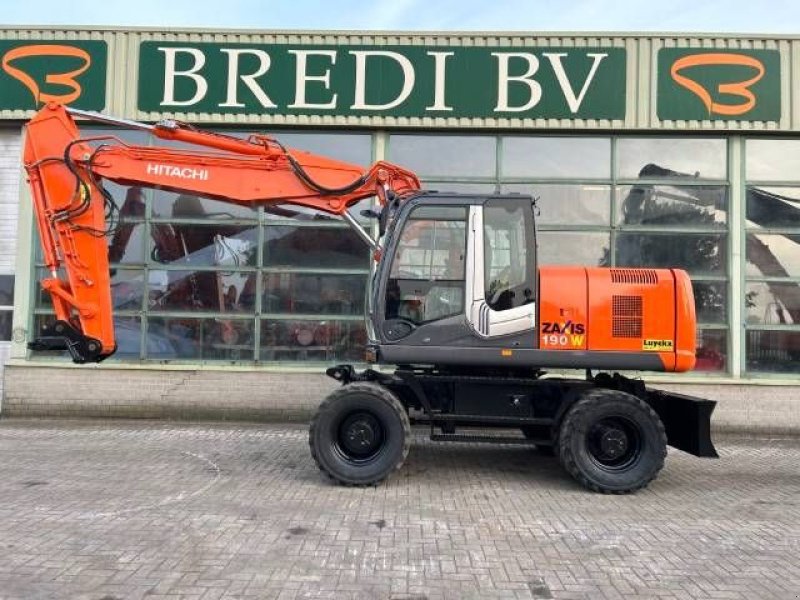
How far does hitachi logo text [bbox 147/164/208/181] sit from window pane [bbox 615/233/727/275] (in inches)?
241

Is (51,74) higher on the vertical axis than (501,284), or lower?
higher

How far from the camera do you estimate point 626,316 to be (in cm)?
676

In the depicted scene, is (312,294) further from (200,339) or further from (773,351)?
(773,351)

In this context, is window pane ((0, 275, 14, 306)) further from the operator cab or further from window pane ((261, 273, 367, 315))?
the operator cab

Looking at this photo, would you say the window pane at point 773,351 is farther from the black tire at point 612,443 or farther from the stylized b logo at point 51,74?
the stylized b logo at point 51,74

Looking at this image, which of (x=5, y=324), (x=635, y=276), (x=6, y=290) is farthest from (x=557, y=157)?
(x=5, y=324)

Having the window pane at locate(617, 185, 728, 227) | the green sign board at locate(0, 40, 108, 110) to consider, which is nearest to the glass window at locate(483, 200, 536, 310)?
the window pane at locate(617, 185, 728, 227)

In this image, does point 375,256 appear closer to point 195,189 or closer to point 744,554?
point 195,189

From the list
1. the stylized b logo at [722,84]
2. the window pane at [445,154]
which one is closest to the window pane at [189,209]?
the window pane at [445,154]

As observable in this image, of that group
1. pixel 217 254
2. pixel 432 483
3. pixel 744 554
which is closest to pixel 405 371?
pixel 432 483

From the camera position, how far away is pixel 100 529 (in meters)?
5.23

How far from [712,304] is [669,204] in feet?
5.29

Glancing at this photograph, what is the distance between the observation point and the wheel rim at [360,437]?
6699mm

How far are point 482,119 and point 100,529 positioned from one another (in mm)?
7508
